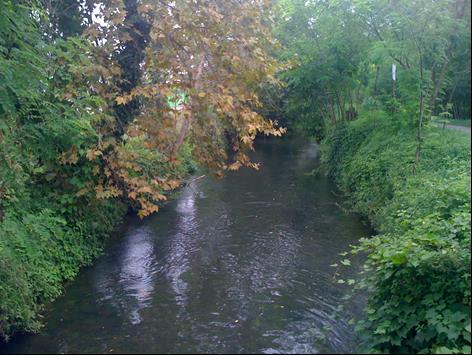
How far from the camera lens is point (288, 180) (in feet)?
65.7

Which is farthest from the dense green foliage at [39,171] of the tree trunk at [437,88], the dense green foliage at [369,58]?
the tree trunk at [437,88]

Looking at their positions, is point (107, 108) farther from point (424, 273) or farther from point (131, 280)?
point (424, 273)

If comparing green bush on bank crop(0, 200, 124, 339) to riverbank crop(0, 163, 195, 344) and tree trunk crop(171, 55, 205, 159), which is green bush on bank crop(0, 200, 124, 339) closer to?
riverbank crop(0, 163, 195, 344)

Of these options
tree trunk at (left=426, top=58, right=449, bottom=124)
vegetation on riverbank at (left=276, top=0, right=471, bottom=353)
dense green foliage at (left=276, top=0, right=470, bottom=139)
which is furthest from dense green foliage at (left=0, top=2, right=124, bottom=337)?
tree trunk at (left=426, top=58, right=449, bottom=124)

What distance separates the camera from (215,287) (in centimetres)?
893

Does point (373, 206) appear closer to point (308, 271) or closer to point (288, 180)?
point (308, 271)

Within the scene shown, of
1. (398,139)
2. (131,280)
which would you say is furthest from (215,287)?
(398,139)

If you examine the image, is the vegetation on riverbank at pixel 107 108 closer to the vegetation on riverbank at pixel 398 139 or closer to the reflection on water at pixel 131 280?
the reflection on water at pixel 131 280

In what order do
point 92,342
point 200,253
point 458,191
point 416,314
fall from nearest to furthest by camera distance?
point 416,314 < point 92,342 < point 458,191 < point 200,253

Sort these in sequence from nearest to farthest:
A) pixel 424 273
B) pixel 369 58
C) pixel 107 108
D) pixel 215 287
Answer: pixel 424 273
pixel 215 287
pixel 107 108
pixel 369 58

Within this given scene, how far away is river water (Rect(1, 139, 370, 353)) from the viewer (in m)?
6.83

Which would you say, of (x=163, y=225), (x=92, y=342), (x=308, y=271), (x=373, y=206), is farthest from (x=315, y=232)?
(x=92, y=342)

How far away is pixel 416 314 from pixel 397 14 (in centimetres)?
973

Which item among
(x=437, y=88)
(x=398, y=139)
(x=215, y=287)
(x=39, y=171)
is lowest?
(x=215, y=287)
